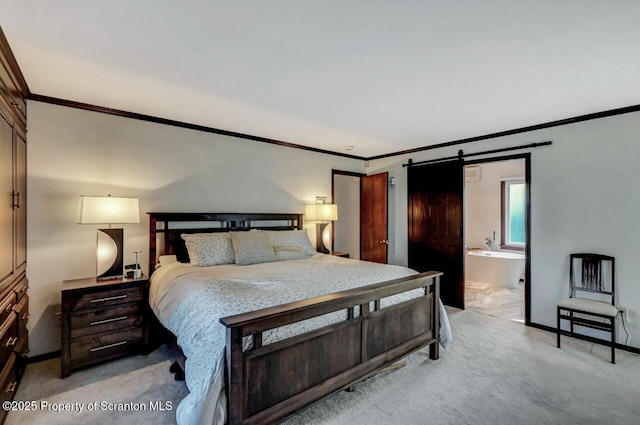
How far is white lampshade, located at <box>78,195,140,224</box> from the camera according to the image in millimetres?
2848

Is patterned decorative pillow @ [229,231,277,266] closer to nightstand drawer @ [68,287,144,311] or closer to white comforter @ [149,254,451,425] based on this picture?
white comforter @ [149,254,451,425]

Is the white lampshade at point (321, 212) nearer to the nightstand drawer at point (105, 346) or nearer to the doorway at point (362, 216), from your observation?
the doorway at point (362, 216)

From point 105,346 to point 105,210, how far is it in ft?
4.10

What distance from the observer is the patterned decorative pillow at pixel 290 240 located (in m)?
3.95

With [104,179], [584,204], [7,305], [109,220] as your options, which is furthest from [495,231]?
[7,305]

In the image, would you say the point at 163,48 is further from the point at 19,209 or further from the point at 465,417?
the point at 465,417

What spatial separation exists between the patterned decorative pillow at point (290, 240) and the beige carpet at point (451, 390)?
1.71 meters

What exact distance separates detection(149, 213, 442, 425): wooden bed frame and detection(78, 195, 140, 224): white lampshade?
6.56 feet

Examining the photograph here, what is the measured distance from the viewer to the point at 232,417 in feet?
5.56

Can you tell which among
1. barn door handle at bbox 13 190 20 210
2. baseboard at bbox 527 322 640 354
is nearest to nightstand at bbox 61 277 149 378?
barn door handle at bbox 13 190 20 210

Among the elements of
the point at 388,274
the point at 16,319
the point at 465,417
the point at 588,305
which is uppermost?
the point at 388,274

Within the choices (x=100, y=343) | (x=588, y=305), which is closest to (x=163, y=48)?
(x=100, y=343)

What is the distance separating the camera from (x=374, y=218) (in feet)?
18.9

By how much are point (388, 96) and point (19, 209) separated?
3.37m
